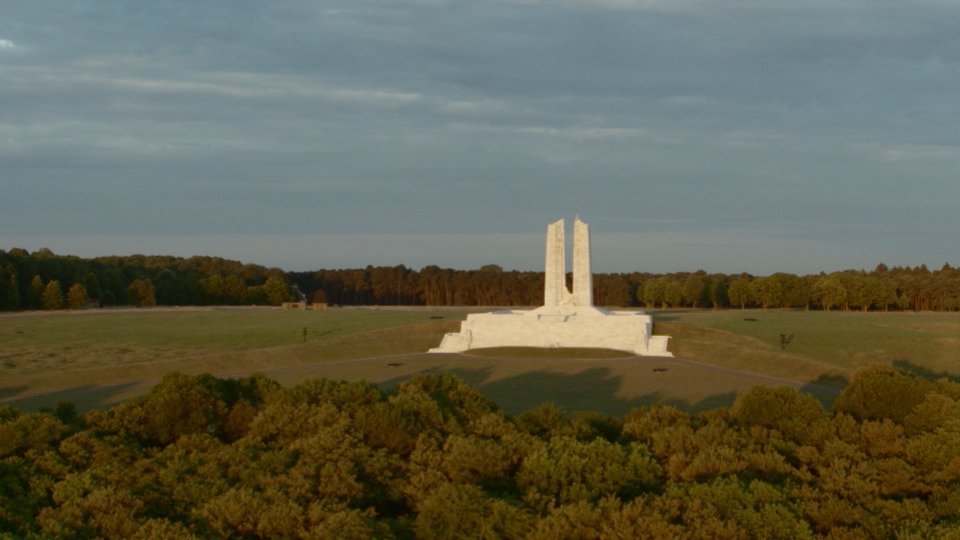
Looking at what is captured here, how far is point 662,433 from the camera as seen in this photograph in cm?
1137

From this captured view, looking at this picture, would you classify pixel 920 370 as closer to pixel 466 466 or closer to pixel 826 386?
pixel 826 386

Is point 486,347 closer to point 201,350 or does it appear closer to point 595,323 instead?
point 595,323

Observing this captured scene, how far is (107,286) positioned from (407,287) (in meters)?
24.9

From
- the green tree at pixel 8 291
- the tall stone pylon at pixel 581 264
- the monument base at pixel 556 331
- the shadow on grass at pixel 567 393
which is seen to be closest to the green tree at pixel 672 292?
the tall stone pylon at pixel 581 264

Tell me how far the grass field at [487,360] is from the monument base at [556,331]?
2.74ft

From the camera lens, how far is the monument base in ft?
97.9

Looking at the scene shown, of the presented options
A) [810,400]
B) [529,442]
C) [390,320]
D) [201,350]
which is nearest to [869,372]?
[810,400]

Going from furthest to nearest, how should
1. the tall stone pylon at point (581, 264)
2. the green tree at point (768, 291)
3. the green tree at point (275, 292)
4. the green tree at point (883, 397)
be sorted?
the green tree at point (275, 292) < the green tree at point (768, 291) < the tall stone pylon at point (581, 264) < the green tree at point (883, 397)

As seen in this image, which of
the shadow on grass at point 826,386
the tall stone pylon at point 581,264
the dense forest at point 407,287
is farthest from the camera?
the dense forest at point 407,287

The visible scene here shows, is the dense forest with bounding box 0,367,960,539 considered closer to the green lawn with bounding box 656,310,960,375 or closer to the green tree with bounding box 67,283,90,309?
the green lawn with bounding box 656,310,960,375

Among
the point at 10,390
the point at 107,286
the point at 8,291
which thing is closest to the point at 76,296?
the point at 8,291

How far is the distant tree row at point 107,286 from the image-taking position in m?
55.2

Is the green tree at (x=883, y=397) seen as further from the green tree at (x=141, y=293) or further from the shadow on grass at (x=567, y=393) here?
the green tree at (x=141, y=293)

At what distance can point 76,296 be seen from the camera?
55.8 m
